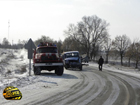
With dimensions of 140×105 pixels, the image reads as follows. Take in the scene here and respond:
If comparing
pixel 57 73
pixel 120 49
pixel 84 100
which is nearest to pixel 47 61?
pixel 57 73

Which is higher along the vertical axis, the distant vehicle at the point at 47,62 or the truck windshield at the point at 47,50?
the truck windshield at the point at 47,50

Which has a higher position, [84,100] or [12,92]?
[12,92]

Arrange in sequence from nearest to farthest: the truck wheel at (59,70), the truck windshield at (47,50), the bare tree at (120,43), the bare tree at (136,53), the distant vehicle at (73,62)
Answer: the truck wheel at (59,70) < the truck windshield at (47,50) < the distant vehicle at (73,62) < the bare tree at (136,53) < the bare tree at (120,43)

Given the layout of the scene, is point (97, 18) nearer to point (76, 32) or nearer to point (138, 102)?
point (76, 32)

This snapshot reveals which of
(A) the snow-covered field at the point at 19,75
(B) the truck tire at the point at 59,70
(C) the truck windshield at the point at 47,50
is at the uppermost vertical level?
(C) the truck windshield at the point at 47,50

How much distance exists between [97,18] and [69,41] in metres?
13.8

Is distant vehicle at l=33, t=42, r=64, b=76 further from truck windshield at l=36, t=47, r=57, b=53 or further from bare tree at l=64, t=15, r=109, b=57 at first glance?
bare tree at l=64, t=15, r=109, b=57

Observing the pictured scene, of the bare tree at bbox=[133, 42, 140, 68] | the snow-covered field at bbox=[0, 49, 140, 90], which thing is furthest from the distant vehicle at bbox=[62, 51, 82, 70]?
the bare tree at bbox=[133, 42, 140, 68]

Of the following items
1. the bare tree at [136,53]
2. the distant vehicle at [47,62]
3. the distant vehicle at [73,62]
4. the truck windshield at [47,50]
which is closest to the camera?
the distant vehicle at [47,62]

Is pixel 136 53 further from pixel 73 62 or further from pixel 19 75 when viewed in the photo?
pixel 19 75

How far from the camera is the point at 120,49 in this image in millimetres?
80500

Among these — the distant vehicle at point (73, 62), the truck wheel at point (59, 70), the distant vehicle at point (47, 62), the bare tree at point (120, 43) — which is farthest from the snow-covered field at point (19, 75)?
the bare tree at point (120, 43)

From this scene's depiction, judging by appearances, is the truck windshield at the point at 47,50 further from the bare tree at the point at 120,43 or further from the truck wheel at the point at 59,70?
the bare tree at the point at 120,43

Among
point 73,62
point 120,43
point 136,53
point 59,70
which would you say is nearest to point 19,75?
point 59,70
